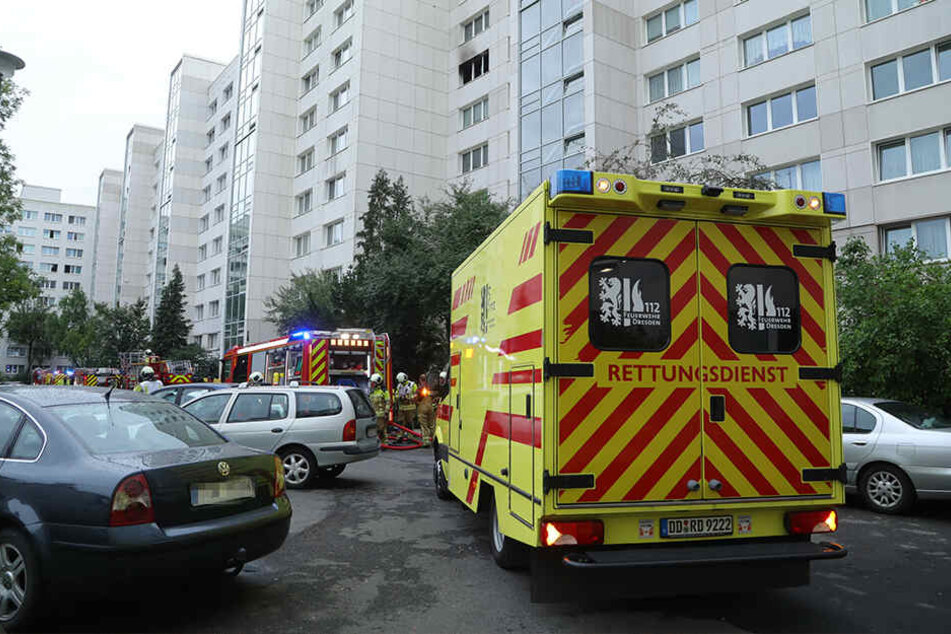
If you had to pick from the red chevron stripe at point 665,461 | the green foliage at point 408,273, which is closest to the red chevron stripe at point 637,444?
the red chevron stripe at point 665,461

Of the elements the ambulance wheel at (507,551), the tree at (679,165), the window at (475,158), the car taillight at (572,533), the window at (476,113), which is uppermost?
the window at (476,113)

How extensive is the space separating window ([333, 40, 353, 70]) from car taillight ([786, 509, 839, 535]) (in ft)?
119

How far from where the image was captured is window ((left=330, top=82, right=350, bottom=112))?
1405 inches

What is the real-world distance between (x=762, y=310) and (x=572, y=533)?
2049mm

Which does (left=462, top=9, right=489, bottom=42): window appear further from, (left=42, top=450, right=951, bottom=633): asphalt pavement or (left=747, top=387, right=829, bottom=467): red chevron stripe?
(left=747, top=387, right=829, bottom=467): red chevron stripe

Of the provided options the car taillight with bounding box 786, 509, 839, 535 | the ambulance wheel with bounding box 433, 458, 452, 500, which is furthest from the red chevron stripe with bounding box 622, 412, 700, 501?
the ambulance wheel with bounding box 433, 458, 452, 500

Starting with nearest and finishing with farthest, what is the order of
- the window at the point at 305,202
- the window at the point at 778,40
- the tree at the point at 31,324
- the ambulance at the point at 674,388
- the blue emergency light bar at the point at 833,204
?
the ambulance at the point at 674,388, the blue emergency light bar at the point at 833,204, the window at the point at 778,40, the window at the point at 305,202, the tree at the point at 31,324

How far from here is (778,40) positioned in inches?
874

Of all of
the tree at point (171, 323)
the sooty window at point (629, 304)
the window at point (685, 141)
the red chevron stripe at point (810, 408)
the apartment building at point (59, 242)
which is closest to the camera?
the sooty window at point (629, 304)

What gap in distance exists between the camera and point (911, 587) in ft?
17.1

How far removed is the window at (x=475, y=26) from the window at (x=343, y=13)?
646cm

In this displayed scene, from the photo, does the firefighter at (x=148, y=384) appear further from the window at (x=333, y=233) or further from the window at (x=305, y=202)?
the window at (x=305, y=202)

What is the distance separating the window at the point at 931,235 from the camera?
1797 cm

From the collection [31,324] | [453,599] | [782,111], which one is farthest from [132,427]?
[31,324]
